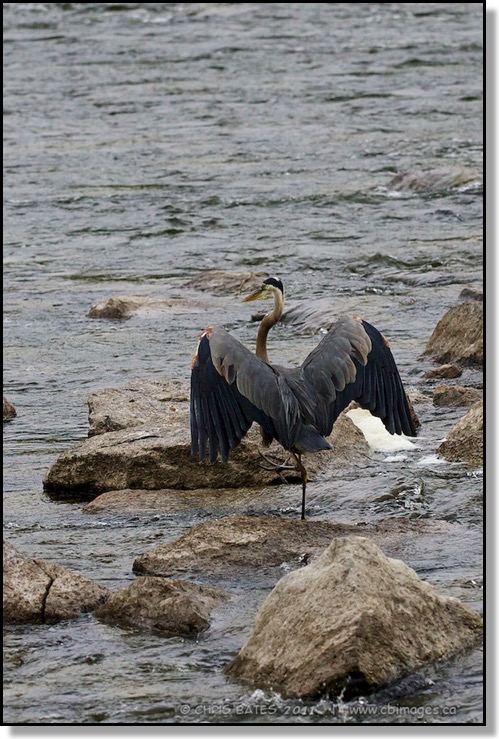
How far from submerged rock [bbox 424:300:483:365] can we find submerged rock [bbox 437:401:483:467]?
7.15 feet

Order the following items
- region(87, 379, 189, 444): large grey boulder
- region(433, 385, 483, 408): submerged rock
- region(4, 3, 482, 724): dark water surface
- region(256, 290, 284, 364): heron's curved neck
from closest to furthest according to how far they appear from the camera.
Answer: region(4, 3, 482, 724): dark water surface, region(256, 290, 284, 364): heron's curved neck, region(87, 379, 189, 444): large grey boulder, region(433, 385, 483, 408): submerged rock

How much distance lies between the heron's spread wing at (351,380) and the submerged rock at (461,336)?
2166mm

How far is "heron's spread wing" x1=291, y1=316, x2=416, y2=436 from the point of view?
8.08 meters

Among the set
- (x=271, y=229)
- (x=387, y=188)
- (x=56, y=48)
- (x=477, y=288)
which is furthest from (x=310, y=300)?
(x=56, y=48)

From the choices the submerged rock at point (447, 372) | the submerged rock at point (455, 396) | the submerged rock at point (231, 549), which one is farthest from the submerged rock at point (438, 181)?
the submerged rock at point (231, 549)

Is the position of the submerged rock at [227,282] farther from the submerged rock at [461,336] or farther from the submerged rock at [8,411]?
the submerged rock at [8,411]

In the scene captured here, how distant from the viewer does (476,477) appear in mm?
8039

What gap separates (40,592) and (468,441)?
294 cm

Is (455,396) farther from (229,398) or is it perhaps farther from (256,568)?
(256,568)

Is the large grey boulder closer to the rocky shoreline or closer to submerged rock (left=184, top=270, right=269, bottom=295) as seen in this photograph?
the rocky shoreline

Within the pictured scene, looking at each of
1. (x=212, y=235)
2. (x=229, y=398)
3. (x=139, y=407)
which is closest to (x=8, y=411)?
(x=139, y=407)

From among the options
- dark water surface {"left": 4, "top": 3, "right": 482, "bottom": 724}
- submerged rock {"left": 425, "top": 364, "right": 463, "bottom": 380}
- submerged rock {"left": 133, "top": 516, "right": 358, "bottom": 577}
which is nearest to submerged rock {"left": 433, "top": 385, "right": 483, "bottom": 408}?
dark water surface {"left": 4, "top": 3, "right": 482, "bottom": 724}

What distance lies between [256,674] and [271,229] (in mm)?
10410

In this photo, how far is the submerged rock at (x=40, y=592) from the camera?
632 centimetres
